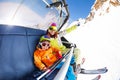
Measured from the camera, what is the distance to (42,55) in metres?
3.56

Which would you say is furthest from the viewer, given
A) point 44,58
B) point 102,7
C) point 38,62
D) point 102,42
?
point 102,7

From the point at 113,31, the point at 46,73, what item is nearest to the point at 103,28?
the point at 113,31

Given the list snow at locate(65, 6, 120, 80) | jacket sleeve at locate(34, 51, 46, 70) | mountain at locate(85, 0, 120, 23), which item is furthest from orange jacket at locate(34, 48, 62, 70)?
mountain at locate(85, 0, 120, 23)

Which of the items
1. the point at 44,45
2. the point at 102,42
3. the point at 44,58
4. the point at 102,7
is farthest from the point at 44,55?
the point at 102,7

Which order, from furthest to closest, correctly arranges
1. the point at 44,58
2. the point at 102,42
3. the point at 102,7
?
the point at 102,7
the point at 102,42
the point at 44,58

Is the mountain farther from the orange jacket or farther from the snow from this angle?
the orange jacket

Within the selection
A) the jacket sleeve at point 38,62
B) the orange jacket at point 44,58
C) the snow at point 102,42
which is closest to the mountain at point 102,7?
the snow at point 102,42

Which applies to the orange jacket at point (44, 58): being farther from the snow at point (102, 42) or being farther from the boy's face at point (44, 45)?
the snow at point (102, 42)

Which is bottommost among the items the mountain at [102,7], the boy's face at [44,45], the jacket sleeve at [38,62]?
the jacket sleeve at [38,62]

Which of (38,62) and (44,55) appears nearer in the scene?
(38,62)

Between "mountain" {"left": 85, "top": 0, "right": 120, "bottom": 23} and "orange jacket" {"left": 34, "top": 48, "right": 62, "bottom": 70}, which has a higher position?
"mountain" {"left": 85, "top": 0, "right": 120, "bottom": 23}

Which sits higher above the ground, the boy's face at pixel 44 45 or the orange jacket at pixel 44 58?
the boy's face at pixel 44 45

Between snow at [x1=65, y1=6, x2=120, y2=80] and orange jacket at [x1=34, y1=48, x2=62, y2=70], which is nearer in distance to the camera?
orange jacket at [x1=34, y1=48, x2=62, y2=70]

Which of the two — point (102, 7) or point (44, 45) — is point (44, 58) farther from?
point (102, 7)
